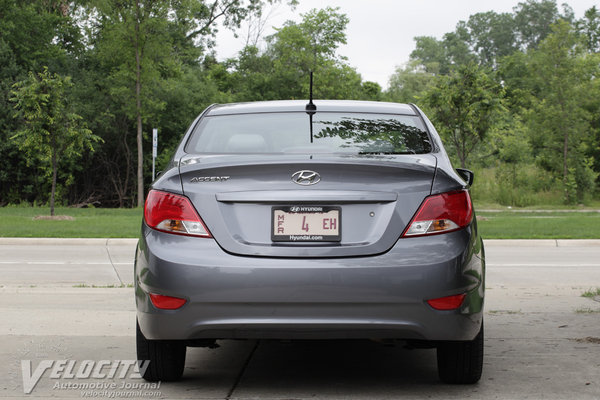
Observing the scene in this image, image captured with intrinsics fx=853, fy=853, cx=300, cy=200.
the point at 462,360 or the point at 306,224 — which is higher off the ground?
the point at 306,224

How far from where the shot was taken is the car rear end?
3.88 m

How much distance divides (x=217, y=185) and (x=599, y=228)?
1535 cm

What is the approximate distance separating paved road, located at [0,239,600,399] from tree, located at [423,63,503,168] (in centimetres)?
1350

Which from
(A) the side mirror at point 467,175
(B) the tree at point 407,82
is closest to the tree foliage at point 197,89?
(A) the side mirror at point 467,175

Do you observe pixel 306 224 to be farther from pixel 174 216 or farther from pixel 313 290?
pixel 174 216

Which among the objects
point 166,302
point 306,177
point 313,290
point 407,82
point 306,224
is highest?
point 306,177

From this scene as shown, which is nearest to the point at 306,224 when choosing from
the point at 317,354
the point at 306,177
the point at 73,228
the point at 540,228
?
the point at 306,177

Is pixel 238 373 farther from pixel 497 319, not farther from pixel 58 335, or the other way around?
pixel 497 319

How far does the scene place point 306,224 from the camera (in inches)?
155

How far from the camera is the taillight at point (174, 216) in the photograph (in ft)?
13.2

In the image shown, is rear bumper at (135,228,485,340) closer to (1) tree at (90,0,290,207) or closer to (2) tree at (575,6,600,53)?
(1) tree at (90,0,290,207)

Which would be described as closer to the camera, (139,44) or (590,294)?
(590,294)

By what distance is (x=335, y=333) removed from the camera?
3.94m

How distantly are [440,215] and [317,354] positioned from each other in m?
1.79
